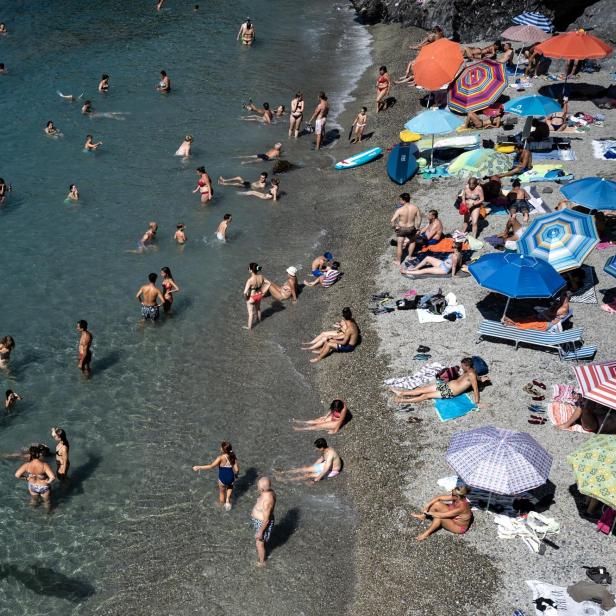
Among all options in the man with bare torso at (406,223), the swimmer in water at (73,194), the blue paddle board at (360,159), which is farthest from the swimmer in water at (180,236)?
the blue paddle board at (360,159)

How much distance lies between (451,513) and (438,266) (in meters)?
8.06

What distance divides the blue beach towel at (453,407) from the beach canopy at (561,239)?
432 cm

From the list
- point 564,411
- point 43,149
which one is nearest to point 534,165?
point 564,411

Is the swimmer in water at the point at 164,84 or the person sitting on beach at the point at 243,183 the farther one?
the swimmer in water at the point at 164,84

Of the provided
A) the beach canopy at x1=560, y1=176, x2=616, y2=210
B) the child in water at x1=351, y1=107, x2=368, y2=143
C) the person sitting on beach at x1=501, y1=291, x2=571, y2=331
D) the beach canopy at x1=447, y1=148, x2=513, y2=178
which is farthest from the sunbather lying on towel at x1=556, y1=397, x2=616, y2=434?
the child in water at x1=351, y1=107, x2=368, y2=143

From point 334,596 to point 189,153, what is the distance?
1842 centimetres

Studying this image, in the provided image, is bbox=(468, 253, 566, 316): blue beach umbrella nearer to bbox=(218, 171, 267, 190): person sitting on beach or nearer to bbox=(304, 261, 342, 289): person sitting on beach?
bbox=(304, 261, 342, 289): person sitting on beach

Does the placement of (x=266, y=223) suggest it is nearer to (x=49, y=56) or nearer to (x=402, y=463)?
(x=402, y=463)

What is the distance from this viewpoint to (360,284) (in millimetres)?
18641

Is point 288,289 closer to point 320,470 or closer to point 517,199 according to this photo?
point 320,470

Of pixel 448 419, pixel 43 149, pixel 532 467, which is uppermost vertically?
pixel 532 467

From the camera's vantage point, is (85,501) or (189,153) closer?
(85,501)

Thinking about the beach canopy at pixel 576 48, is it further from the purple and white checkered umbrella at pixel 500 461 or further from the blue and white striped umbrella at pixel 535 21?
the purple and white checkered umbrella at pixel 500 461

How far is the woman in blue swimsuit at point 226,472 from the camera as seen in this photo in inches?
494
